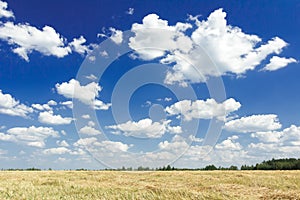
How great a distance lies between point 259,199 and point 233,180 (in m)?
12.2

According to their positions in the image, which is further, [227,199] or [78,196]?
[78,196]

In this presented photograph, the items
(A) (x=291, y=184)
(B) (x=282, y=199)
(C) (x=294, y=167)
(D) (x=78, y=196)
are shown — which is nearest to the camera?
(B) (x=282, y=199)

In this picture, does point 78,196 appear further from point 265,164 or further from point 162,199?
point 265,164

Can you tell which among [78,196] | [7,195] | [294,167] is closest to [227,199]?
[78,196]

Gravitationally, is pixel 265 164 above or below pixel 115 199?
above

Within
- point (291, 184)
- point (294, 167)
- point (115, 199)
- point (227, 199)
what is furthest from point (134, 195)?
point (294, 167)

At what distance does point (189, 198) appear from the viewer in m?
13.6

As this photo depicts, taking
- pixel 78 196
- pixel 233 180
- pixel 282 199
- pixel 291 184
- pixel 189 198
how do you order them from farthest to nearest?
pixel 233 180 → pixel 291 184 → pixel 78 196 → pixel 282 199 → pixel 189 198

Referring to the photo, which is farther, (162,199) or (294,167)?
(294,167)

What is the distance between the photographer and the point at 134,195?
49.4 feet

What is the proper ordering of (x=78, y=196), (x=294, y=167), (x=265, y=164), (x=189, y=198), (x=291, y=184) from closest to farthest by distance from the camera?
(x=189, y=198), (x=78, y=196), (x=291, y=184), (x=294, y=167), (x=265, y=164)

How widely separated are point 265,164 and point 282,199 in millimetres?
67022

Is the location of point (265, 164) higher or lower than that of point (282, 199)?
higher

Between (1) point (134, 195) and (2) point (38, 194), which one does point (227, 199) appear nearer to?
(1) point (134, 195)
